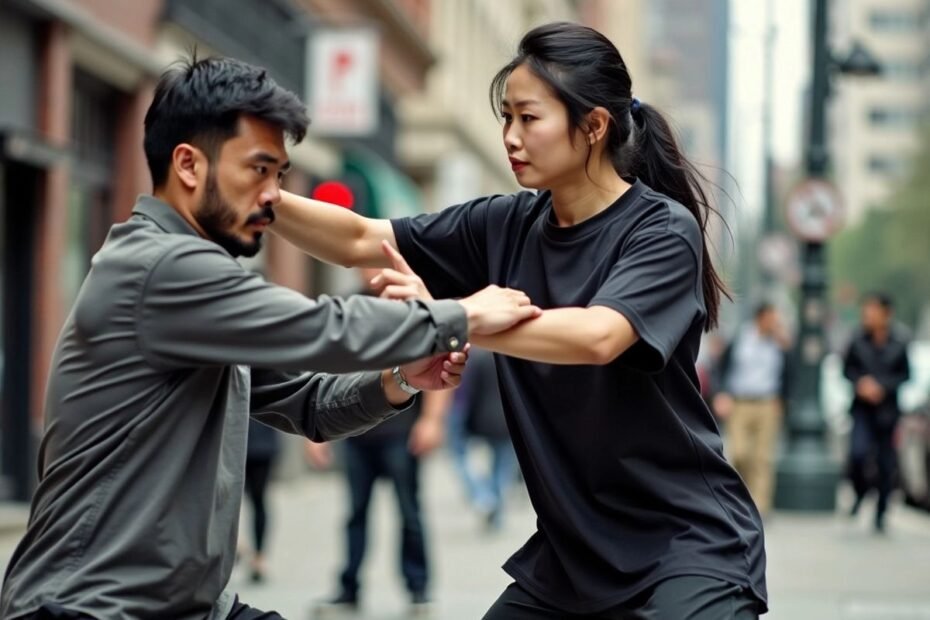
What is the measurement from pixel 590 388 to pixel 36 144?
10168 millimetres

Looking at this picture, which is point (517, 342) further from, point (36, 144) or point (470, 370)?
point (470, 370)

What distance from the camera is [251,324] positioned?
329cm

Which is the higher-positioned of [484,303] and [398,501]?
[484,303]

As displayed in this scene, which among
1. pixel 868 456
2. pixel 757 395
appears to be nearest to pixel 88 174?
pixel 757 395

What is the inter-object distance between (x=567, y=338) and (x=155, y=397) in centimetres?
87

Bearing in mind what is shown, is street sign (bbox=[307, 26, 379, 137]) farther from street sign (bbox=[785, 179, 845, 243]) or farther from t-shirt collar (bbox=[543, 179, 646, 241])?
t-shirt collar (bbox=[543, 179, 646, 241])

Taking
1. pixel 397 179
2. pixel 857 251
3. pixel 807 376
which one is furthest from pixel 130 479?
pixel 857 251

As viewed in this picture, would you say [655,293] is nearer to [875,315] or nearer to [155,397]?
[155,397]

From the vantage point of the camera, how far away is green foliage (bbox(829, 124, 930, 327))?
67062 mm

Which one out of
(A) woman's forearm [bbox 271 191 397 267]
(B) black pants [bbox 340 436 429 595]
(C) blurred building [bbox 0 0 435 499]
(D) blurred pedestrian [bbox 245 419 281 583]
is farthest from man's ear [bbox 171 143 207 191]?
(C) blurred building [bbox 0 0 435 499]

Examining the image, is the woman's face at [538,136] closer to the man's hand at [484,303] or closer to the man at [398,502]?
the man's hand at [484,303]

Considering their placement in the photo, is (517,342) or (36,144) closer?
(517,342)

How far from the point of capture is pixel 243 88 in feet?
11.1

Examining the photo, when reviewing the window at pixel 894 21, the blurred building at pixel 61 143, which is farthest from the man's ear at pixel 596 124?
the window at pixel 894 21
